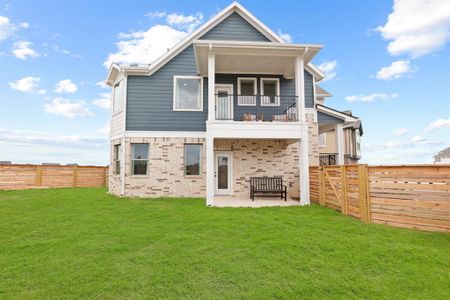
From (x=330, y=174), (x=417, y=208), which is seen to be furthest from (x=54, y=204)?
(x=417, y=208)

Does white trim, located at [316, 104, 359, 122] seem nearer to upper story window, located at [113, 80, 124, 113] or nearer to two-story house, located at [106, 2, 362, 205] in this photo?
two-story house, located at [106, 2, 362, 205]

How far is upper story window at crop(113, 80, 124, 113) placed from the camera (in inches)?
484

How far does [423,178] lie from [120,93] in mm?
12579

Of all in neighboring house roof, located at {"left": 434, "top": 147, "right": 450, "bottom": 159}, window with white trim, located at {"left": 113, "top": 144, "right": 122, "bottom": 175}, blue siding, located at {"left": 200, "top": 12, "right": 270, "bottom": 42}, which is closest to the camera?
window with white trim, located at {"left": 113, "top": 144, "right": 122, "bottom": 175}

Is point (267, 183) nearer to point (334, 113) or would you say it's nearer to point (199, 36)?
point (334, 113)

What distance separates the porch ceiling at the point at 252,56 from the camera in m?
9.42

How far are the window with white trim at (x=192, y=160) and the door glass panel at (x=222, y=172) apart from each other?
0.93 m

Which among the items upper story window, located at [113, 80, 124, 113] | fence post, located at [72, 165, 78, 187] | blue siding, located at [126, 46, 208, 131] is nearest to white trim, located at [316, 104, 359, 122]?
blue siding, located at [126, 46, 208, 131]

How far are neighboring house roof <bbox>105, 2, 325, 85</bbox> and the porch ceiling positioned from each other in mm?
1429

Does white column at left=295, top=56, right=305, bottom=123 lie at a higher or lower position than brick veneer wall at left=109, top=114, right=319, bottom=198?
higher

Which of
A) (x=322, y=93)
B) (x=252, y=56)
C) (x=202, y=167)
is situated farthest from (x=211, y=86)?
(x=322, y=93)

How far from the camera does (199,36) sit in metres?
12.4

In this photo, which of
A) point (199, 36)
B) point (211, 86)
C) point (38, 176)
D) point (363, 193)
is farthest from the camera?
point (38, 176)

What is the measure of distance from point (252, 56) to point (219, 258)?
323 inches
